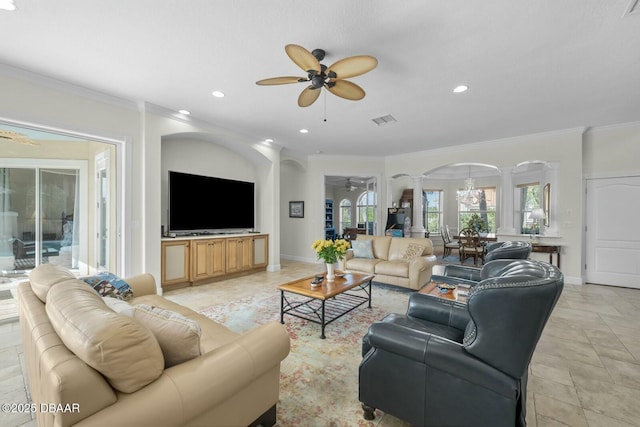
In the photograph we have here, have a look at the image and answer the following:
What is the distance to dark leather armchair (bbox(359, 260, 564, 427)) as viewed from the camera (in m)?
1.23

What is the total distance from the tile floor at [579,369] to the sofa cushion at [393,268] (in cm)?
179

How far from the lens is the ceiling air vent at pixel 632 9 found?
6.67 feet

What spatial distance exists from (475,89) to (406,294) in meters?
3.01

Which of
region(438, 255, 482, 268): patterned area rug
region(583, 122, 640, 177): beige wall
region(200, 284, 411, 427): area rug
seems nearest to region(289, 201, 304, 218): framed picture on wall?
region(200, 284, 411, 427): area rug

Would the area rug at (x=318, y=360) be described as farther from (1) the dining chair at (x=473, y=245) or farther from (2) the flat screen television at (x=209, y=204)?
(1) the dining chair at (x=473, y=245)

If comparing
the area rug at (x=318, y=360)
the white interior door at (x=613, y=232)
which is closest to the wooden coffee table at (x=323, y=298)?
the area rug at (x=318, y=360)

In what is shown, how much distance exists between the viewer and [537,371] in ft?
7.49

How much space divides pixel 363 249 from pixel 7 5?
4.91m

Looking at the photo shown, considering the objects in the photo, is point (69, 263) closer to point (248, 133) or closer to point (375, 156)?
point (248, 133)

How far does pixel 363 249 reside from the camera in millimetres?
5082

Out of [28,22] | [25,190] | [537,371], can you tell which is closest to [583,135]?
[537,371]

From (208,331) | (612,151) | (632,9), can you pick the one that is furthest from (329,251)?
(612,151)

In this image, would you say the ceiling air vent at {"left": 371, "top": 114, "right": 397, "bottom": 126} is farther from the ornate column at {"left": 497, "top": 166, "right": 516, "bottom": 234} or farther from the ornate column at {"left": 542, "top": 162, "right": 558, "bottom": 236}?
the ornate column at {"left": 542, "top": 162, "right": 558, "bottom": 236}

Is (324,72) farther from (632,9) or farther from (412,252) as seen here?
(412,252)
